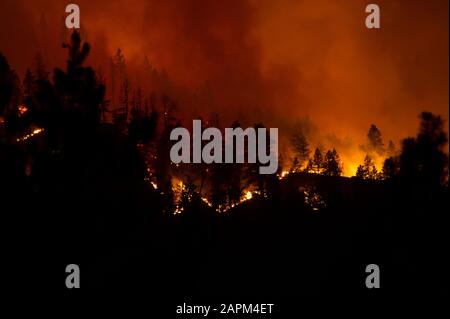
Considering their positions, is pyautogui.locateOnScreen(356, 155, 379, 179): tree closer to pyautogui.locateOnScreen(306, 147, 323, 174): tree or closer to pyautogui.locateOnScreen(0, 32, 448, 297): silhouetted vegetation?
pyautogui.locateOnScreen(306, 147, 323, 174): tree

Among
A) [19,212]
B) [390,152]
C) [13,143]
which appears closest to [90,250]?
[19,212]

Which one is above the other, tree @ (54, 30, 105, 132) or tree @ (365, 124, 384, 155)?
tree @ (365, 124, 384, 155)

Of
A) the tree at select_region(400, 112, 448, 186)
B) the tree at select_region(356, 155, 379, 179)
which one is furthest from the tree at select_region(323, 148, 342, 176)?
the tree at select_region(400, 112, 448, 186)

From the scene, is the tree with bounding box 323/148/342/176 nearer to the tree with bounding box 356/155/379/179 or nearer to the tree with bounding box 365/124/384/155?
the tree with bounding box 356/155/379/179

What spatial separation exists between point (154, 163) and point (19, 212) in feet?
134

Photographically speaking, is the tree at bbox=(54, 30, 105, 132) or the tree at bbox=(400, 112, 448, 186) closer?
the tree at bbox=(54, 30, 105, 132)

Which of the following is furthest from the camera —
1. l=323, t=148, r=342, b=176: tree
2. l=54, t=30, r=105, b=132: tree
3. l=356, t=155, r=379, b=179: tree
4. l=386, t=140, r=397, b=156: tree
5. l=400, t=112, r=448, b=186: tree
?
l=386, t=140, r=397, b=156: tree

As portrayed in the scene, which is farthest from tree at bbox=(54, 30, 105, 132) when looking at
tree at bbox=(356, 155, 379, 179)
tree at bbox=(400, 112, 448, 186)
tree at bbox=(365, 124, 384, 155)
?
tree at bbox=(365, 124, 384, 155)

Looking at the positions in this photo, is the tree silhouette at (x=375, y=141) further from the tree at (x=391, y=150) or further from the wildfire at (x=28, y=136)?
the wildfire at (x=28, y=136)

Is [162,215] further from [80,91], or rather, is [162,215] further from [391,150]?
[391,150]

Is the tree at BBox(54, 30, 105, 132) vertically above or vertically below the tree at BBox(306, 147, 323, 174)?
below

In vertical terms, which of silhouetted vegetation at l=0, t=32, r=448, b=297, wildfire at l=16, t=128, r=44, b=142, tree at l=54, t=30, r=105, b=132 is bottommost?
silhouetted vegetation at l=0, t=32, r=448, b=297

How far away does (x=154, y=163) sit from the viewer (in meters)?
60.6

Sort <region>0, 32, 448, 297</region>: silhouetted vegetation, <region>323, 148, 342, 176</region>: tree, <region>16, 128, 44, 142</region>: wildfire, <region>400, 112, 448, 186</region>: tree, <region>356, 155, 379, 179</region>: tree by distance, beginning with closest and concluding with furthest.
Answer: <region>0, 32, 448, 297</region>: silhouetted vegetation → <region>16, 128, 44, 142</region>: wildfire → <region>400, 112, 448, 186</region>: tree → <region>356, 155, 379, 179</region>: tree → <region>323, 148, 342, 176</region>: tree
